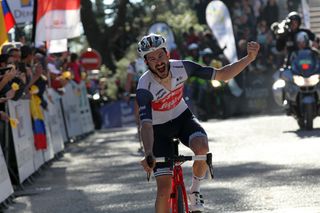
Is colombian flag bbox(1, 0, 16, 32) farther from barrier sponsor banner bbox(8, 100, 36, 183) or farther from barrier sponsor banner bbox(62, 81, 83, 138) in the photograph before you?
barrier sponsor banner bbox(62, 81, 83, 138)

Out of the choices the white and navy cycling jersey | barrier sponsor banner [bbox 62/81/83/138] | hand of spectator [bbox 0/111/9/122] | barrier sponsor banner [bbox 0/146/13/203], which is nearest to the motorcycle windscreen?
barrier sponsor banner [bbox 62/81/83/138]

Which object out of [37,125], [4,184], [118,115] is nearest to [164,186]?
[4,184]

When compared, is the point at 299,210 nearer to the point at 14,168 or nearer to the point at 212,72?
the point at 212,72

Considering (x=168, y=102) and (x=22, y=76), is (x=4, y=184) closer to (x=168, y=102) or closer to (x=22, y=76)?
(x=22, y=76)

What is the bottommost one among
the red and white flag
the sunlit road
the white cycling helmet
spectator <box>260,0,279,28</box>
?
the sunlit road

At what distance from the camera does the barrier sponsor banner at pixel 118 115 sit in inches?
1387

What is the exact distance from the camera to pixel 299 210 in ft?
34.8

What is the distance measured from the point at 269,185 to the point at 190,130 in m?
3.79

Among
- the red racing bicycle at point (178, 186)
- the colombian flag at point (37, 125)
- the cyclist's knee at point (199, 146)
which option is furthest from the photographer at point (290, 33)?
the red racing bicycle at point (178, 186)

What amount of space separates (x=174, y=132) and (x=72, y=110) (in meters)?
15.5

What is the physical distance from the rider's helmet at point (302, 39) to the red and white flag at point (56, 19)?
457 cm

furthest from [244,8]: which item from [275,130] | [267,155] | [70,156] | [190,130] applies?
[190,130]

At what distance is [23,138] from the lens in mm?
15562

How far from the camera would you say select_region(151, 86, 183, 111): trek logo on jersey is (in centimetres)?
932
